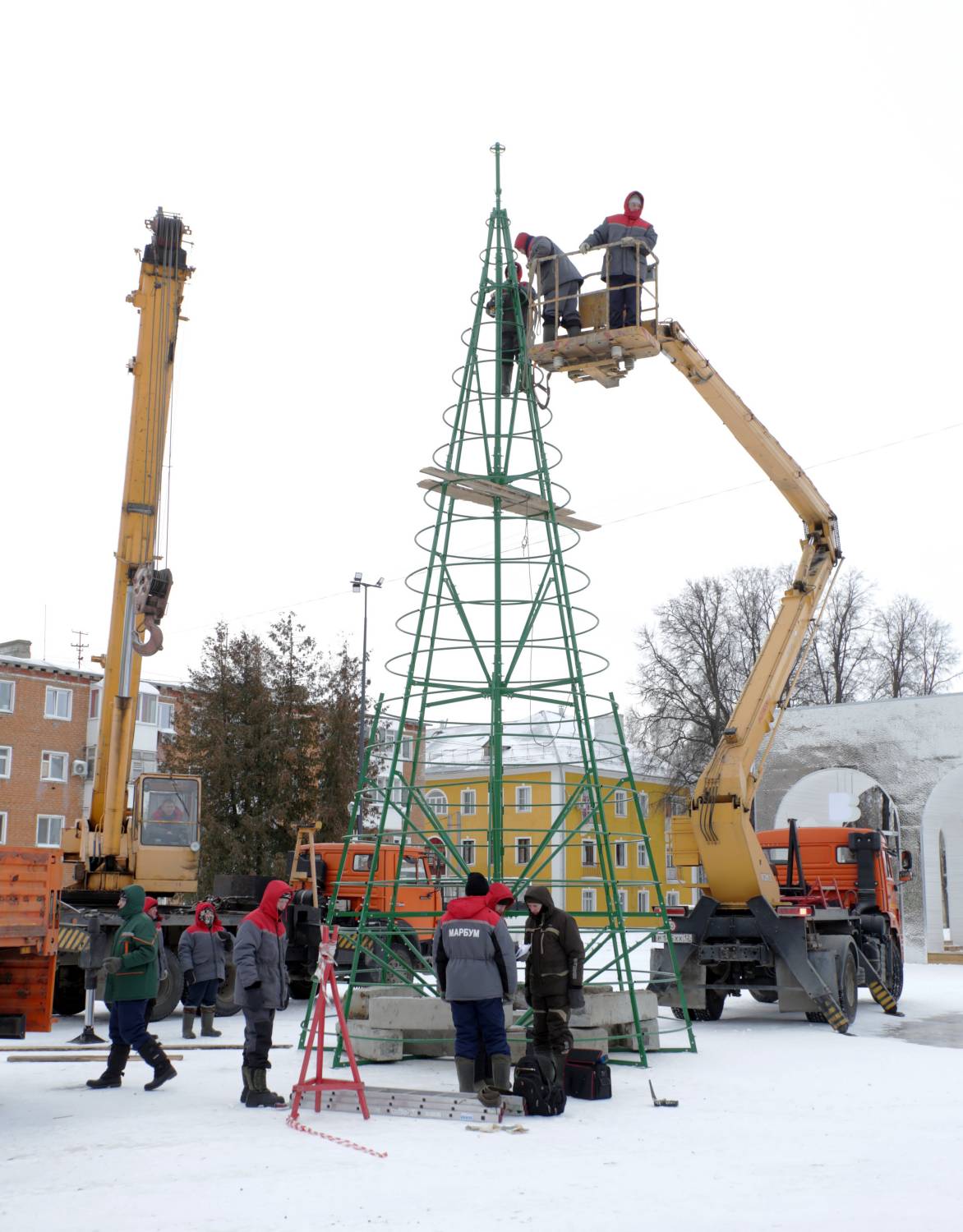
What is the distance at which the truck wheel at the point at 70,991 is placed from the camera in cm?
1652

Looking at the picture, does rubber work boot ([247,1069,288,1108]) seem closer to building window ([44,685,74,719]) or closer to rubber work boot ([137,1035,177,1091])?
rubber work boot ([137,1035,177,1091])

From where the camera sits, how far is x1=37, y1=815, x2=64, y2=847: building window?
172 feet

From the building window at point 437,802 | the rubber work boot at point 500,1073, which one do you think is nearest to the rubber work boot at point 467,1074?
the rubber work boot at point 500,1073

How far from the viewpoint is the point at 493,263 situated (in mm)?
13922

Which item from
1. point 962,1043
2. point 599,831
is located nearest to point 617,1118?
point 599,831

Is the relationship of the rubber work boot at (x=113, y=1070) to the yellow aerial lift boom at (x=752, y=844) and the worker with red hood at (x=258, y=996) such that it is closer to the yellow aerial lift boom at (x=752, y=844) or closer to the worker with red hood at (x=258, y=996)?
the worker with red hood at (x=258, y=996)

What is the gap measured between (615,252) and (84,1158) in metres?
10.7

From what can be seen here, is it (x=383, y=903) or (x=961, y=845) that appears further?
(x=961, y=845)

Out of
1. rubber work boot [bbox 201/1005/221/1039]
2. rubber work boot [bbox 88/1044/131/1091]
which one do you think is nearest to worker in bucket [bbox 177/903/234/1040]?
rubber work boot [bbox 201/1005/221/1039]

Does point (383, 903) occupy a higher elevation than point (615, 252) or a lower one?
lower

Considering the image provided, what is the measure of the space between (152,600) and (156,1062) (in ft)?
27.1

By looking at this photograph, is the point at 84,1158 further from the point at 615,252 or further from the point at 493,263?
the point at 615,252

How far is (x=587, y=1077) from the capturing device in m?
9.98

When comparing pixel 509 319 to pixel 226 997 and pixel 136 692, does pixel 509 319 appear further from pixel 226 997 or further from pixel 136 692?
pixel 226 997
